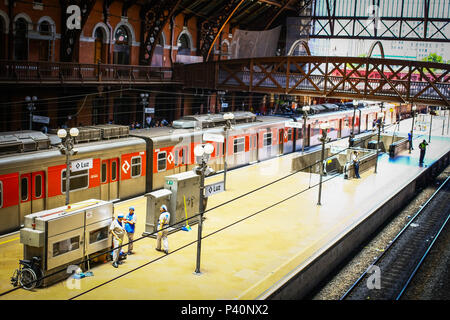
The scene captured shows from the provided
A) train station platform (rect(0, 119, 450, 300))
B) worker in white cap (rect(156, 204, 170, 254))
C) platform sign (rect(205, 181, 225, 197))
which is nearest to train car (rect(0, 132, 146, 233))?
train station platform (rect(0, 119, 450, 300))

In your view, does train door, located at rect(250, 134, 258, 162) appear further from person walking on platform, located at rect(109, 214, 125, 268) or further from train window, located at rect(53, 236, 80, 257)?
train window, located at rect(53, 236, 80, 257)

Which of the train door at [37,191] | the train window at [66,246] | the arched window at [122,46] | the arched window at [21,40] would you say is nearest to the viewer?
the train window at [66,246]

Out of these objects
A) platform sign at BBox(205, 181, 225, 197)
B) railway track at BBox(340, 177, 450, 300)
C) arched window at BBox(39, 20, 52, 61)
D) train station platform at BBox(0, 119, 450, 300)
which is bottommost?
railway track at BBox(340, 177, 450, 300)

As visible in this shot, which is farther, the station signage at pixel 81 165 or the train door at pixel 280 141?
the train door at pixel 280 141

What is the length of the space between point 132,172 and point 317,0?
3134cm

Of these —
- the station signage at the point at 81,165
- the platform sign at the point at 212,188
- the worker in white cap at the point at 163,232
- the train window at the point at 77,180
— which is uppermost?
the station signage at the point at 81,165

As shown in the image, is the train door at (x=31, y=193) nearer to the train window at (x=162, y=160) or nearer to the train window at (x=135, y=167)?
the train window at (x=135, y=167)

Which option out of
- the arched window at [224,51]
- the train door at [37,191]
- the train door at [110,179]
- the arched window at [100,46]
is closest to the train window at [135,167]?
the train door at [110,179]

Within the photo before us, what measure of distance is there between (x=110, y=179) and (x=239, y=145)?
1023cm

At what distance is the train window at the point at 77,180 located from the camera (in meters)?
18.3

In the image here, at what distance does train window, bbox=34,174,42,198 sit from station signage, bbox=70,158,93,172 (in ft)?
4.12

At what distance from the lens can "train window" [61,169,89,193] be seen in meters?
18.3

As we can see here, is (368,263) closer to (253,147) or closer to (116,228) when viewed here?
(116,228)
